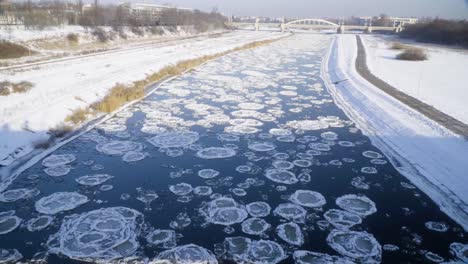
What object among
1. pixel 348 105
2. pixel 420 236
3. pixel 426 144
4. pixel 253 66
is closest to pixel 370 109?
pixel 348 105

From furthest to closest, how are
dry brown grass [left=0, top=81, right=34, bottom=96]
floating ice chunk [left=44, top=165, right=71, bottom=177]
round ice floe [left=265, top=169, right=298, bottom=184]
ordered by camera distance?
dry brown grass [left=0, top=81, right=34, bottom=96], floating ice chunk [left=44, top=165, right=71, bottom=177], round ice floe [left=265, top=169, right=298, bottom=184]

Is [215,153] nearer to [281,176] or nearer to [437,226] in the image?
[281,176]

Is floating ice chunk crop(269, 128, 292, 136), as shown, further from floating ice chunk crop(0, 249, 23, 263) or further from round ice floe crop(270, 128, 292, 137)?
floating ice chunk crop(0, 249, 23, 263)

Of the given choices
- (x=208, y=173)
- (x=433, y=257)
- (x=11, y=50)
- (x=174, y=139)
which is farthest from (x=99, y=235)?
(x=11, y=50)

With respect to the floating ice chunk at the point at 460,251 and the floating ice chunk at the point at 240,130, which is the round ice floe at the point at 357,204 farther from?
the floating ice chunk at the point at 240,130

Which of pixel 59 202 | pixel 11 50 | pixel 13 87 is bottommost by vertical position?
pixel 59 202

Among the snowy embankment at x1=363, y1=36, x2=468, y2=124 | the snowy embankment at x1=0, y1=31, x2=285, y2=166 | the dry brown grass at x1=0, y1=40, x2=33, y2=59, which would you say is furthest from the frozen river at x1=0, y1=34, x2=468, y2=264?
the dry brown grass at x1=0, y1=40, x2=33, y2=59
